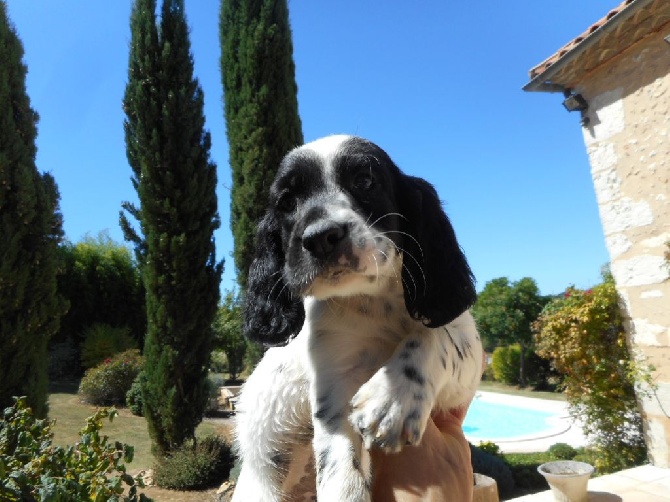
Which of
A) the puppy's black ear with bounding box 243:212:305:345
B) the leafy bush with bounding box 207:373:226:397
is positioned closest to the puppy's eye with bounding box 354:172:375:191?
the puppy's black ear with bounding box 243:212:305:345

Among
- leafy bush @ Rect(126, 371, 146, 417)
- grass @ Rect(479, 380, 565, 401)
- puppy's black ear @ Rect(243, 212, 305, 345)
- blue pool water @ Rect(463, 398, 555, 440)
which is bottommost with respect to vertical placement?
blue pool water @ Rect(463, 398, 555, 440)

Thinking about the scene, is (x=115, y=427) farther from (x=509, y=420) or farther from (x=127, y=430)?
(x=509, y=420)

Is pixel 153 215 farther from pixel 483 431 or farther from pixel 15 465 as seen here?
pixel 483 431

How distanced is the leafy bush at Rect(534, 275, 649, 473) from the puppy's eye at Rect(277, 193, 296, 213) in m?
7.50

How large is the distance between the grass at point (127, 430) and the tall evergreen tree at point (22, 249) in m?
3.04

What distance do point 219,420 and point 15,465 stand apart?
37.2 ft

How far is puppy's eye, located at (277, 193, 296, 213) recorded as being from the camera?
6.16ft

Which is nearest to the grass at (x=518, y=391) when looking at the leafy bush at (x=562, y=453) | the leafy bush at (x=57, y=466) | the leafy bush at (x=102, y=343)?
the leafy bush at (x=562, y=453)

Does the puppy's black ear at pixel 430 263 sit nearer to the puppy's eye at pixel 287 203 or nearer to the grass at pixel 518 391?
the puppy's eye at pixel 287 203

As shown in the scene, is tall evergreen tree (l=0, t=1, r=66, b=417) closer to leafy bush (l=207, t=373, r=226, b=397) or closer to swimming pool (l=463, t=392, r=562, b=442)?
leafy bush (l=207, t=373, r=226, b=397)

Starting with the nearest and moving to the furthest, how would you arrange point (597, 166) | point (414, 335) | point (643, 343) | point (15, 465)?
point (414, 335), point (15, 465), point (643, 343), point (597, 166)

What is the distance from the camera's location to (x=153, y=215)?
8.85 meters

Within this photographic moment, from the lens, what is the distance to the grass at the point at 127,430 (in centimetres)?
820

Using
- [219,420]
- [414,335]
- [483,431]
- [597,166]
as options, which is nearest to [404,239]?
[414,335]
